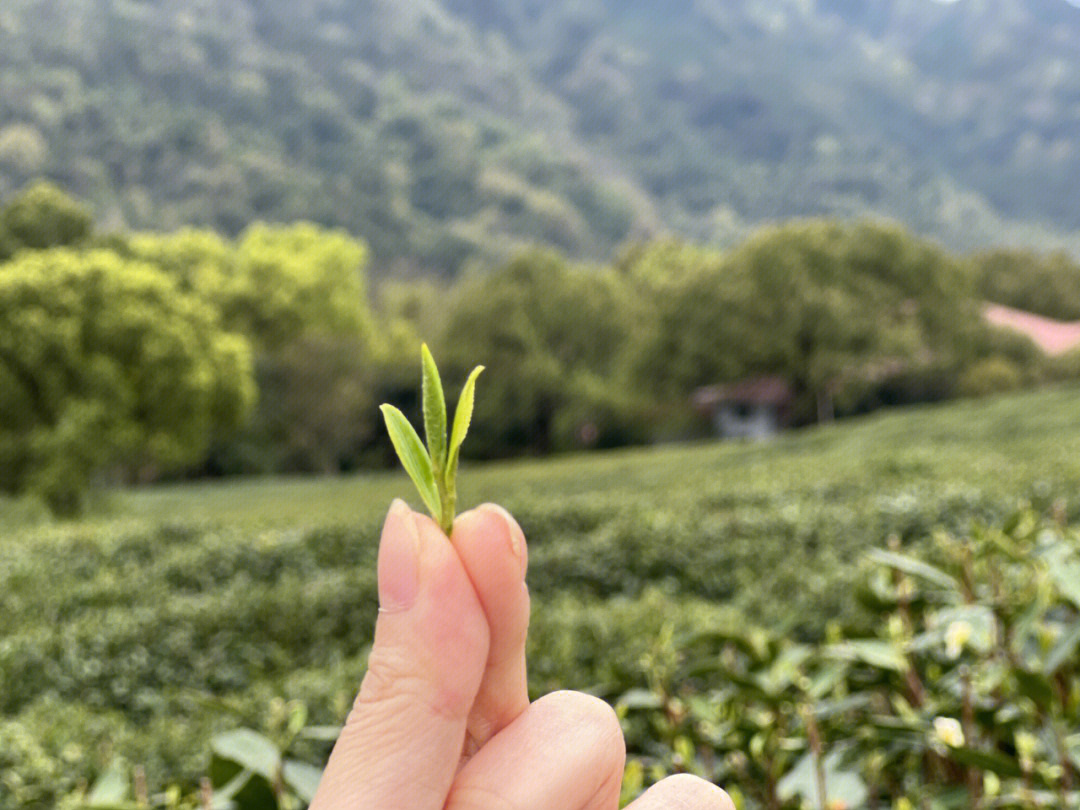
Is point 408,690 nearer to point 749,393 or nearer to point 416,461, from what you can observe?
point 416,461

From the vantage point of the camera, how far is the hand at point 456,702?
0.18m

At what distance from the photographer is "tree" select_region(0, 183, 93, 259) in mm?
9703

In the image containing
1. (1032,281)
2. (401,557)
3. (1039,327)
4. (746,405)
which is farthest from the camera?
(746,405)

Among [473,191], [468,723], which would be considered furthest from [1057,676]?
[473,191]

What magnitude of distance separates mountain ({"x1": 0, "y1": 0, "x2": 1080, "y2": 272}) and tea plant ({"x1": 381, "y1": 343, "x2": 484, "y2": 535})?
43.8 ft

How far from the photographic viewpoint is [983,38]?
17953 mm

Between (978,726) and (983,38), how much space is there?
67.9 feet

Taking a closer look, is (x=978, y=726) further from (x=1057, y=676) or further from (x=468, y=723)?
(x=468, y=723)

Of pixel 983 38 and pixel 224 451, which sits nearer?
pixel 224 451

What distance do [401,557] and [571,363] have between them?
39.4ft

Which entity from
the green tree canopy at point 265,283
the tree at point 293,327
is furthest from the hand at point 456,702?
the green tree canopy at point 265,283

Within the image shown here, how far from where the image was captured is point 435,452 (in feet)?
0.60

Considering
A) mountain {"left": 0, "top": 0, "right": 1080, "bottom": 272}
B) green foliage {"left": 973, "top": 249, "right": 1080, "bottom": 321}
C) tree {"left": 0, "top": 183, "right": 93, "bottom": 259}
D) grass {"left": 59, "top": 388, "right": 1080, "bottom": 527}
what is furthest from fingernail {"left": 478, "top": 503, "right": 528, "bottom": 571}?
mountain {"left": 0, "top": 0, "right": 1080, "bottom": 272}

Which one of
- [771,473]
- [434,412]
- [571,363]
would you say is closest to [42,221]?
[571,363]
